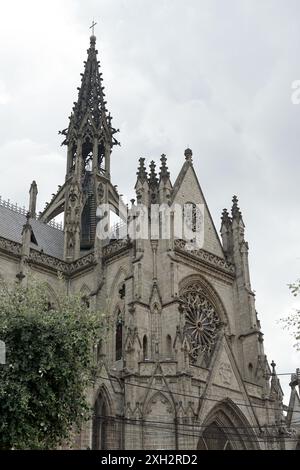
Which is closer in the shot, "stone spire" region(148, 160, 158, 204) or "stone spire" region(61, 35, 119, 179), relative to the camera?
"stone spire" region(148, 160, 158, 204)

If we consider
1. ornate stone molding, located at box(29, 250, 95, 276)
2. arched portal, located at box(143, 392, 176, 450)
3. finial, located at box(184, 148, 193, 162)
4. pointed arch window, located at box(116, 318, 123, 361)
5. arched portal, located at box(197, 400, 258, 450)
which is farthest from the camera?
finial, located at box(184, 148, 193, 162)

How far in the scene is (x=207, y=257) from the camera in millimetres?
35531

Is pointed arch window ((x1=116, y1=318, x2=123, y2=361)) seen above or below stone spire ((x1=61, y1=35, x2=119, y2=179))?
below

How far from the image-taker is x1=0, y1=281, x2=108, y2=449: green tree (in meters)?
17.0

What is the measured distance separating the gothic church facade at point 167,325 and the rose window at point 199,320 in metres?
0.06

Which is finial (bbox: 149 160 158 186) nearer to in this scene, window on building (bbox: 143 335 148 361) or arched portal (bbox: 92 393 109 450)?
window on building (bbox: 143 335 148 361)

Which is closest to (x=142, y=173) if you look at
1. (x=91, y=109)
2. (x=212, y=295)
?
(x=212, y=295)

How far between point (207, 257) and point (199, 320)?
137 inches

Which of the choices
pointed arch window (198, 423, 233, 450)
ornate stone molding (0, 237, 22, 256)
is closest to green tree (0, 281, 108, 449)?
pointed arch window (198, 423, 233, 450)

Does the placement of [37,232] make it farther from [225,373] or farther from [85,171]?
[225,373]

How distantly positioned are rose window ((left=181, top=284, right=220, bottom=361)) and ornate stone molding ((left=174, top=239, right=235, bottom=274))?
1.55 meters

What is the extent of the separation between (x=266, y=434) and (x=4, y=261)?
51.6 feet
